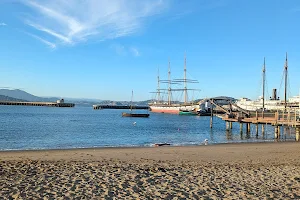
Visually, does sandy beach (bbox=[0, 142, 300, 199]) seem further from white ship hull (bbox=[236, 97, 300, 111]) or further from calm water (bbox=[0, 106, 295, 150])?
white ship hull (bbox=[236, 97, 300, 111])

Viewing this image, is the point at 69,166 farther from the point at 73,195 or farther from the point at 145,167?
the point at 73,195

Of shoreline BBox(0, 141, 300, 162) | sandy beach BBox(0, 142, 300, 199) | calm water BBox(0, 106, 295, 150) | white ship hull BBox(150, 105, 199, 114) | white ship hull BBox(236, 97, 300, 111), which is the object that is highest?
white ship hull BBox(236, 97, 300, 111)

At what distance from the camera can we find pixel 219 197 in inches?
358

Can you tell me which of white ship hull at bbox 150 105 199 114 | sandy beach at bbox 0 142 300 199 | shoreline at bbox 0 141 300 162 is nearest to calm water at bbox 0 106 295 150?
shoreline at bbox 0 141 300 162

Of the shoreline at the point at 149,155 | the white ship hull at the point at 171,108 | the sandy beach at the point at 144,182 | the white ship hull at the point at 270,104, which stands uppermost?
the white ship hull at the point at 270,104

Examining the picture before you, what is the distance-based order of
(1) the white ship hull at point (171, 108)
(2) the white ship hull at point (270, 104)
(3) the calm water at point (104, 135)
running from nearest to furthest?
(3) the calm water at point (104, 135) < (2) the white ship hull at point (270, 104) < (1) the white ship hull at point (171, 108)

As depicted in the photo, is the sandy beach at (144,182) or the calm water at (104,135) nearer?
the sandy beach at (144,182)

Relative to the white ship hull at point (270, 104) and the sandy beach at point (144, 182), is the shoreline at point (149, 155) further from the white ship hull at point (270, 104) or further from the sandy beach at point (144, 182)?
the white ship hull at point (270, 104)

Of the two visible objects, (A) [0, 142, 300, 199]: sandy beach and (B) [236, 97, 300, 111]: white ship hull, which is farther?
(B) [236, 97, 300, 111]: white ship hull

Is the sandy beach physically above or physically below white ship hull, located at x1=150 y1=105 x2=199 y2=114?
below

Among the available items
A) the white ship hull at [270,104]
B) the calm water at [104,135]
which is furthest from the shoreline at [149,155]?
the white ship hull at [270,104]

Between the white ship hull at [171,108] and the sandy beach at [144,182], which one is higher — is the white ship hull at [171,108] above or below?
above

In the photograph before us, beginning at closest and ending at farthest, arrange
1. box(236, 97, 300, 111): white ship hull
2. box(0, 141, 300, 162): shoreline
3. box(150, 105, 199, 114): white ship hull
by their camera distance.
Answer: box(0, 141, 300, 162): shoreline → box(236, 97, 300, 111): white ship hull → box(150, 105, 199, 114): white ship hull

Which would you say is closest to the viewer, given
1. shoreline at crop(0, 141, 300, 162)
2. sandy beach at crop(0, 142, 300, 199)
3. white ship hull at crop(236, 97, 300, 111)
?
sandy beach at crop(0, 142, 300, 199)
